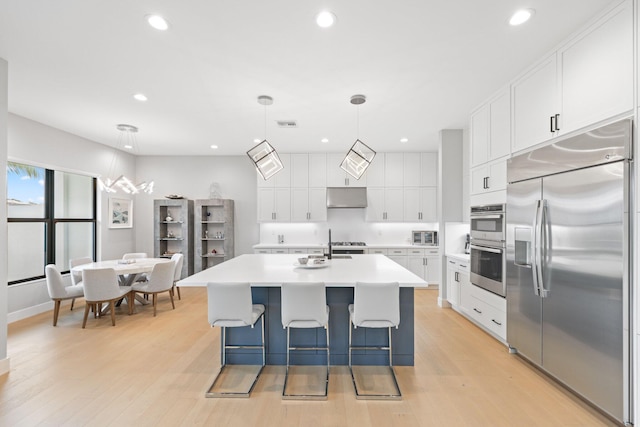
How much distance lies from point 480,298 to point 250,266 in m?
2.84

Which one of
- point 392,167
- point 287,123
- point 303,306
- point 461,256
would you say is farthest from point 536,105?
point 392,167

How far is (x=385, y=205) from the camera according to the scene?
21.8 ft

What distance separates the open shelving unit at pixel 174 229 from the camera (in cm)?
665

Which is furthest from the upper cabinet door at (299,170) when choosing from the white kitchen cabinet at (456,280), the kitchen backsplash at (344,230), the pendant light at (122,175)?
the white kitchen cabinet at (456,280)

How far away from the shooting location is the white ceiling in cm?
219

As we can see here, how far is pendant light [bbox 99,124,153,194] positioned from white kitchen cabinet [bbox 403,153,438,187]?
4891mm

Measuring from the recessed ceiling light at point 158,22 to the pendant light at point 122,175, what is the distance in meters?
2.91

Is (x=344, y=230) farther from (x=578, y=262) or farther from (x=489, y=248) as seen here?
(x=578, y=262)

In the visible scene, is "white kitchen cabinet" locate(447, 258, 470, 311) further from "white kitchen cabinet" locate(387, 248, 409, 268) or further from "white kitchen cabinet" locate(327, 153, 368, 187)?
"white kitchen cabinet" locate(327, 153, 368, 187)

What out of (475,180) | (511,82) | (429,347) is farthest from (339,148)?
(429,347)

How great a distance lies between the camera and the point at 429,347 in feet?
11.4

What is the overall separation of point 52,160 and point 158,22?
4.14 metres

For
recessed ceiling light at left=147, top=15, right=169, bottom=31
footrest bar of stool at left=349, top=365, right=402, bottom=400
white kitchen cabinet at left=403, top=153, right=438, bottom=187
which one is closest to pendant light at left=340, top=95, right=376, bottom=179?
recessed ceiling light at left=147, top=15, right=169, bottom=31

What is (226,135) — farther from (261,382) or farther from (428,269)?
(428,269)
